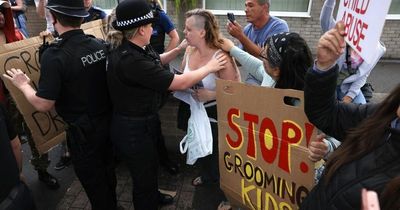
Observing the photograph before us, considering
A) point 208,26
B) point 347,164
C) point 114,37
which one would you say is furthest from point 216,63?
point 347,164

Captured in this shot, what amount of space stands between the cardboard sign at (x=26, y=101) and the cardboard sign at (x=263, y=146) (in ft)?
5.04

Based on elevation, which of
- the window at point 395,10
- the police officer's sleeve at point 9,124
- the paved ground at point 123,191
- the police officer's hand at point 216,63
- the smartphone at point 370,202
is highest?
the smartphone at point 370,202

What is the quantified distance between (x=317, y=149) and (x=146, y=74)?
3.78 feet

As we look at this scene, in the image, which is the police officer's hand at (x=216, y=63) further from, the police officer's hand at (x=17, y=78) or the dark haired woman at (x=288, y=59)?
the police officer's hand at (x=17, y=78)

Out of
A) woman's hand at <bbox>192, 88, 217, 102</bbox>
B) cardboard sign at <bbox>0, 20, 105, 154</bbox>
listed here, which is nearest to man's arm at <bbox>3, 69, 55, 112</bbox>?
cardboard sign at <bbox>0, 20, 105, 154</bbox>

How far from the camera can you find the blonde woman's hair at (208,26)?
254 cm

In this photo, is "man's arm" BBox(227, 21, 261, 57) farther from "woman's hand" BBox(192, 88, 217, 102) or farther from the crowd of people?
"woman's hand" BBox(192, 88, 217, 102)

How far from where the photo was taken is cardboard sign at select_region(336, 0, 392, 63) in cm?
115

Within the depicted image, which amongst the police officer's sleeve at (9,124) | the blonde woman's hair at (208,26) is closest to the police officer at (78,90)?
the police officer's sleeve at (9,124)

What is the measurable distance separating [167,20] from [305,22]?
4.61 m

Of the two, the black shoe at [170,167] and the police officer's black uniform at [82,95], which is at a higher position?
the police officer's black uniform at [82,95]

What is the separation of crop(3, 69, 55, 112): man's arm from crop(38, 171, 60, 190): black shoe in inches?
55.0

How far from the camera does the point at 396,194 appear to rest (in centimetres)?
99

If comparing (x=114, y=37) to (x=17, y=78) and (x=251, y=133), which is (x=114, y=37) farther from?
(x=251, y=133)
